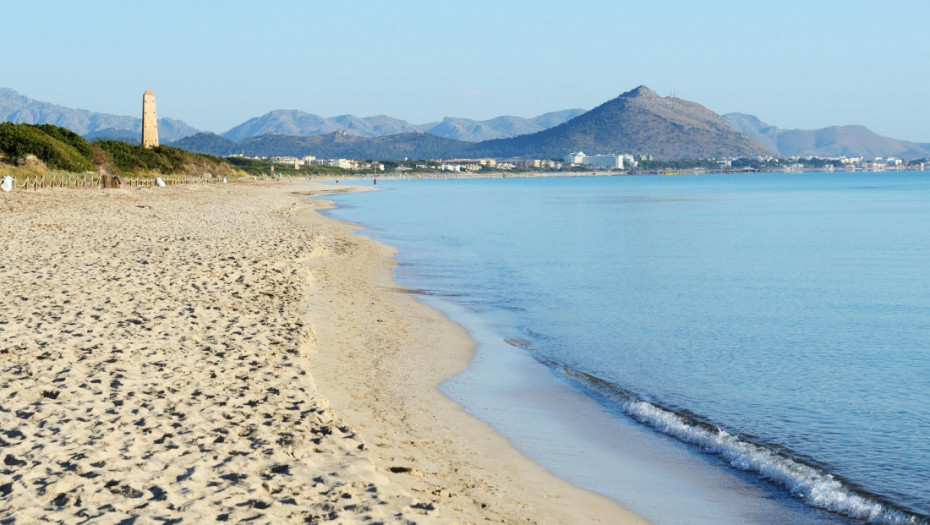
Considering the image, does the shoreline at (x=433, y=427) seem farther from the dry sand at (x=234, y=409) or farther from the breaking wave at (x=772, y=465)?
the breaking wave at (x=772, y=465)

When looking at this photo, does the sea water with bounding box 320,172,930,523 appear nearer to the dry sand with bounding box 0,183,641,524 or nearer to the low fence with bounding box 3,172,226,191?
the dry sand with bounding box 0,183,641,524

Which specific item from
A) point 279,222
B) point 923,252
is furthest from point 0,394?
point 923,252

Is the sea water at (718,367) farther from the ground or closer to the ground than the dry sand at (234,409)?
closer to the ground

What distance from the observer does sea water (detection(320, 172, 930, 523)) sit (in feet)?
27.0

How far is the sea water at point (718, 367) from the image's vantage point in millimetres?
8234

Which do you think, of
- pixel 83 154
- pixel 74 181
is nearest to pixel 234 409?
pixel 74 181

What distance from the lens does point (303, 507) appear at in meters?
6.05

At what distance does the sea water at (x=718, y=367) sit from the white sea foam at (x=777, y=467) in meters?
0.02

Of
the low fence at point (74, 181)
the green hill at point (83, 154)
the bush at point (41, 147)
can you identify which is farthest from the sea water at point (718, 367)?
the green hill at point (83, 154)

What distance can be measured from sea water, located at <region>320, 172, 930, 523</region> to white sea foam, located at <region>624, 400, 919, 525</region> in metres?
0.02

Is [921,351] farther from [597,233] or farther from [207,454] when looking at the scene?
[597,233]

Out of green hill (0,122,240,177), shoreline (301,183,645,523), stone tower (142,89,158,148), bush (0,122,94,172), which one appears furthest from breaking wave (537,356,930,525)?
stone tower (142,89,158,148)

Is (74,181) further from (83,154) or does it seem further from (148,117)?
(148,117)

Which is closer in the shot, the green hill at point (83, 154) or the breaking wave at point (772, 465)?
the breaking wave at point (772, 465)
